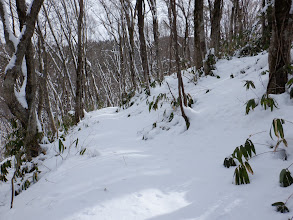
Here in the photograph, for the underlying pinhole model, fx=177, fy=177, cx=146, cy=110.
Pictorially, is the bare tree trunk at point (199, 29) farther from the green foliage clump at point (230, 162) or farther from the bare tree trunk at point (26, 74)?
the green foliage clump at point (230, 162)

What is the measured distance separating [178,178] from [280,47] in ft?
7.18

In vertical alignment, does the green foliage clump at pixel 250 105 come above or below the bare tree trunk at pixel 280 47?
below

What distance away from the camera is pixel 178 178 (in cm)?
211

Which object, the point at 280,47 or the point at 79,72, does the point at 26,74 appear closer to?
the point at 79,72

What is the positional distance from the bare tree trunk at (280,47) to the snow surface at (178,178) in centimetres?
24

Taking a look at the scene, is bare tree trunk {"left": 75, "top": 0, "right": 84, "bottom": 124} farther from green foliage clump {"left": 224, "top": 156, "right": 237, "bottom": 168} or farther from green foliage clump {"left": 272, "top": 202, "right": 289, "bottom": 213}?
green foliage clump {"left": 272, "top": 202, "right": 289, "bottom": 213}

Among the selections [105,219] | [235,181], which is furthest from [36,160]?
[235,181]

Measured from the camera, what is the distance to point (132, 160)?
8.84 ft

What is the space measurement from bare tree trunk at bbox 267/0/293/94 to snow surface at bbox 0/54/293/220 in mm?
242

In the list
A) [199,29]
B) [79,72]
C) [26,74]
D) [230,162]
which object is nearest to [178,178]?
[230,162]

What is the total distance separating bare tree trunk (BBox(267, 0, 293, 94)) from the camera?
7.50 ft

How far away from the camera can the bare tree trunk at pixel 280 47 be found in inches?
90.0

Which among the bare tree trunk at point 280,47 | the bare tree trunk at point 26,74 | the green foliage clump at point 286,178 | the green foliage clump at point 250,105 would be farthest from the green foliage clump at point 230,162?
the bare tree trunk at point 26,74

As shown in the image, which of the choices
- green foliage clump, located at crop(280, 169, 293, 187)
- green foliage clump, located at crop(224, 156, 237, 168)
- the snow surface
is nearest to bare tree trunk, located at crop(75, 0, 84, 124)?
the snow surface
